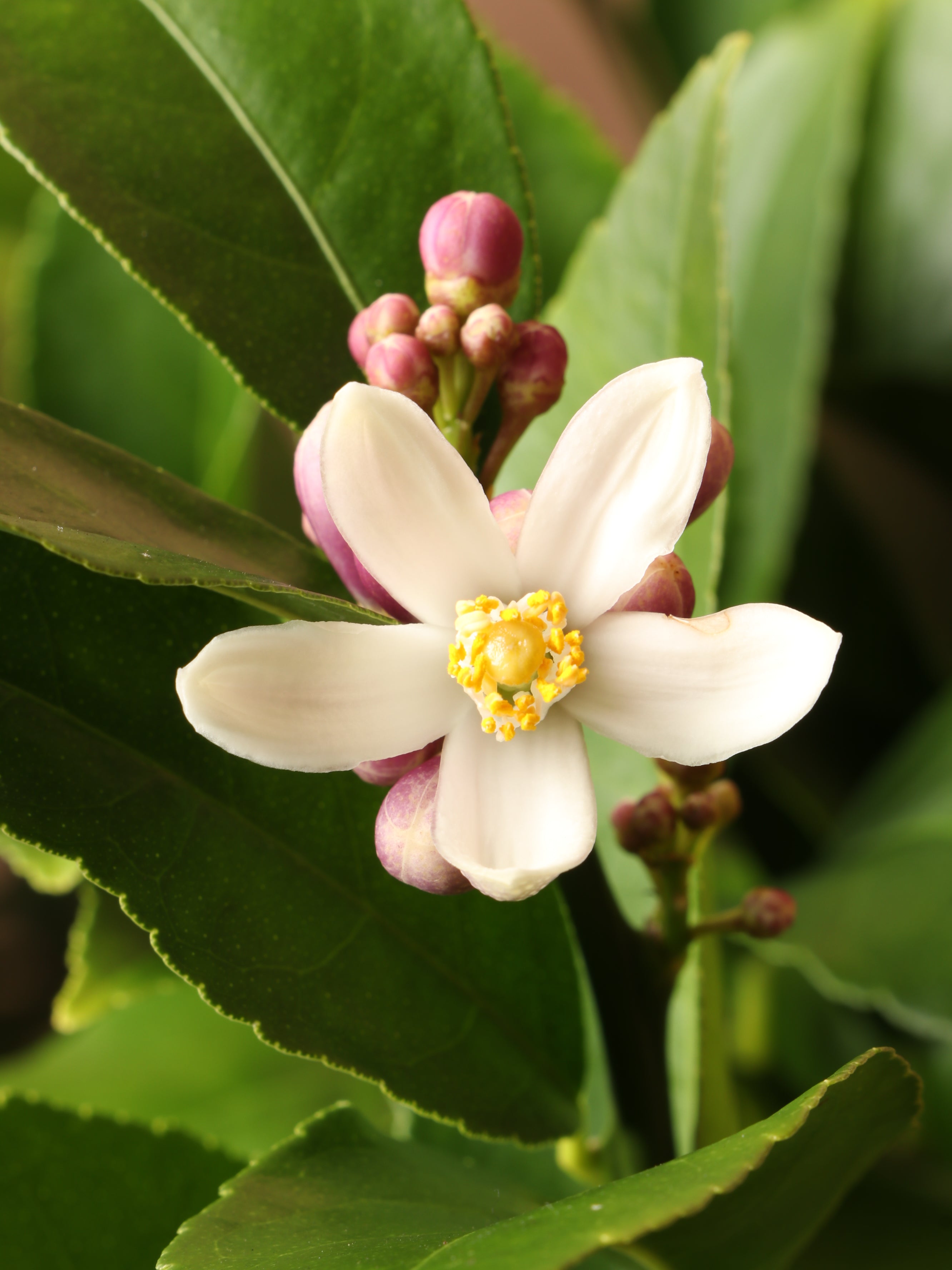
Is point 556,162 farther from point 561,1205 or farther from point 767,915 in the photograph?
point 561,1205

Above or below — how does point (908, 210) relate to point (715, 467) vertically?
above

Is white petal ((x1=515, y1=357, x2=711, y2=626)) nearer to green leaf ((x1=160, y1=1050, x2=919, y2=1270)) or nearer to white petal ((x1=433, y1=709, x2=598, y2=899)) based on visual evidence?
white petal ((x1=433, y1=709, x2=598, y2=899))

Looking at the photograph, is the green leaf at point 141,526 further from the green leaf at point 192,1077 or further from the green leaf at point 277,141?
the green leaf at point 192,1077

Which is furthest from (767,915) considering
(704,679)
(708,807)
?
(704,679)

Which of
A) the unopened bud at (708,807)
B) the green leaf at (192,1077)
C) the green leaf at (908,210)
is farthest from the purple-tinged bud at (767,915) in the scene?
the green leaf at (908,210)

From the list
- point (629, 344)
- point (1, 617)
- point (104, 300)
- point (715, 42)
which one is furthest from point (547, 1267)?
point (715, 42)
